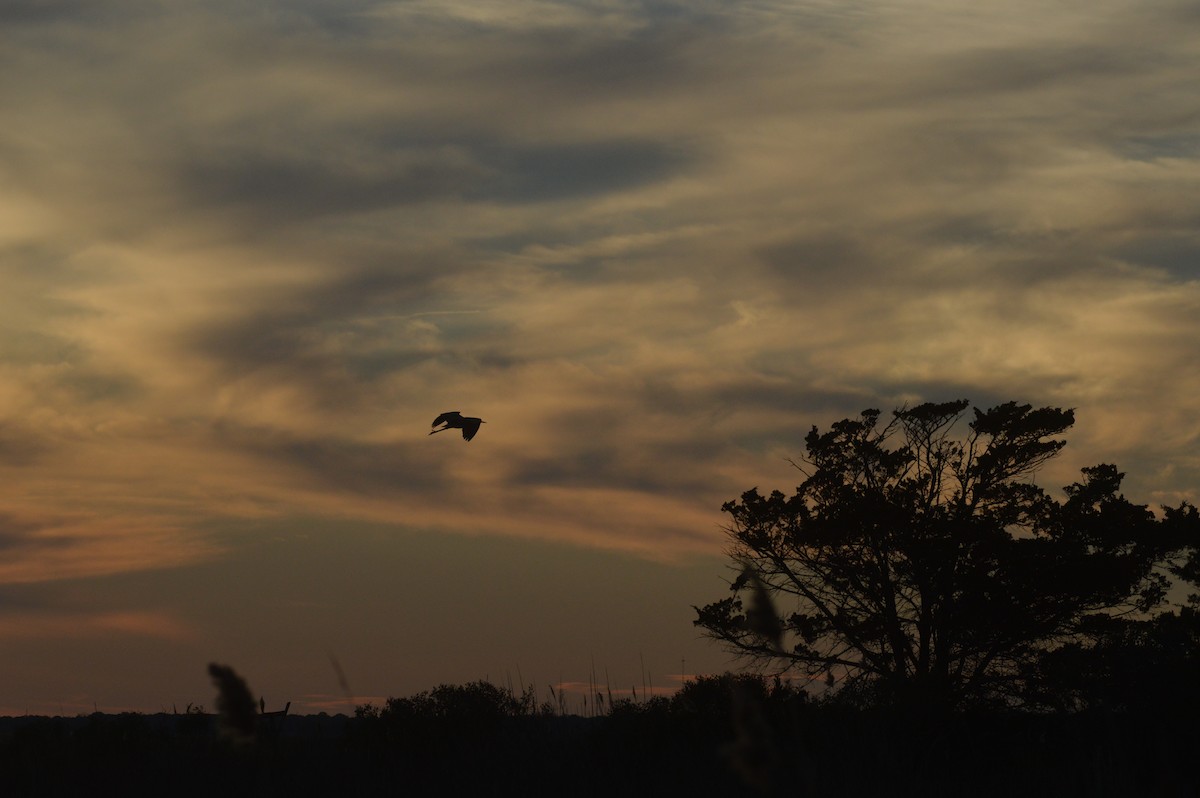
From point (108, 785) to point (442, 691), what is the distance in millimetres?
17364

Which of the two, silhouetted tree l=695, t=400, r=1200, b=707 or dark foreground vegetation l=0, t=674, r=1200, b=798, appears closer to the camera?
dark foreground vegetation l=0, t=674, r=1200, b=798

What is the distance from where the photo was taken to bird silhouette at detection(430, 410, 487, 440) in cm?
1453

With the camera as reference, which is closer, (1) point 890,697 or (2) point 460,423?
(2) point 460,423

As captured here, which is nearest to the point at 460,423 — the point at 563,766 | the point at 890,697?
the point at 563,766

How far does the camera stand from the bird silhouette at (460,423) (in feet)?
47.7

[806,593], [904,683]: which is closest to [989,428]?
[806,593]

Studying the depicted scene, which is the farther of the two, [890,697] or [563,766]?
[890,697]

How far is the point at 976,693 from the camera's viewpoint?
2875cm

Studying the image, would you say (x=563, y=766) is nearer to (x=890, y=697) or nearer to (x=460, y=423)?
(x=460, y=423)

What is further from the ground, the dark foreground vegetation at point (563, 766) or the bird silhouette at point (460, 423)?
the bird silhouette at point (460, 423)

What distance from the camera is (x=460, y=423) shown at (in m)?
14.8

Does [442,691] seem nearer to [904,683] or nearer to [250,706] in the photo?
[904,683]

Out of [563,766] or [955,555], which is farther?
[955,555]

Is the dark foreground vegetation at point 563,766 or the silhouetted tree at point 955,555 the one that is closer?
the dark foreground vegetation at point 563,766
